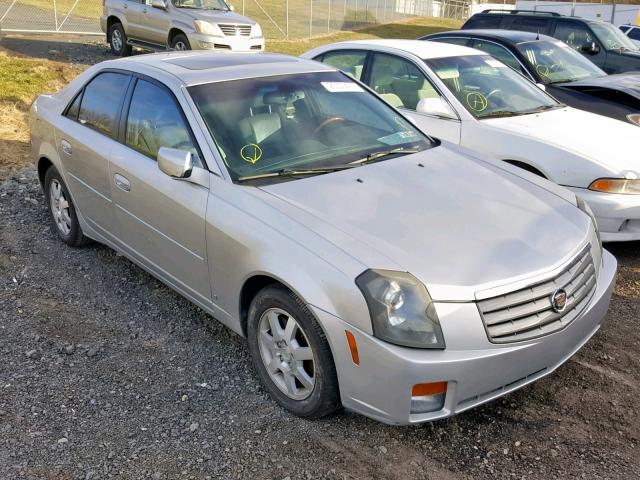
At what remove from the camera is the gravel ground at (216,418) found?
297 cm

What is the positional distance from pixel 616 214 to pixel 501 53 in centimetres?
378

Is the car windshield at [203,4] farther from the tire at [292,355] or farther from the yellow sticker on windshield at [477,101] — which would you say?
the tire at [292,355]

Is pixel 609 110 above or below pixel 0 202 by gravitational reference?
above

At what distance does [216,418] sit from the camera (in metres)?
3.31

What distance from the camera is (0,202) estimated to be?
628 cm

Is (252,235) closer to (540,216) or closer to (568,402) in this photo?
(540,216)

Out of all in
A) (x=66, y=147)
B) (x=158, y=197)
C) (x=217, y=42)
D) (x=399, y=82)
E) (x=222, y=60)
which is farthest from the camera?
(x=217, y=42)

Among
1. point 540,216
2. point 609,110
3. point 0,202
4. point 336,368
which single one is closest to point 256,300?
point 336,368

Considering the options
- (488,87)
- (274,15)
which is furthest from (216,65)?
(274,15)

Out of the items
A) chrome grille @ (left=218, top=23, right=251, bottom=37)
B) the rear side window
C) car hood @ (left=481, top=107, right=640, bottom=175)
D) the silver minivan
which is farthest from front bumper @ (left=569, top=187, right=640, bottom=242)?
chrome grille @ (left=218, top=23, right=251, bottom=37)

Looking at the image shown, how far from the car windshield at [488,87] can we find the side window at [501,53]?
4.68 ft

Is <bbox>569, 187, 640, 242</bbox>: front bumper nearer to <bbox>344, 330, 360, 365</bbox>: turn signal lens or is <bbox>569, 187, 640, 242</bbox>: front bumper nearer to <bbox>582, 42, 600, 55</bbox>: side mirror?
<bbox>344, 330, 360, 365</bbox>: turn signal lens

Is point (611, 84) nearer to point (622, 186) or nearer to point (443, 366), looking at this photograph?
point (622, 186)

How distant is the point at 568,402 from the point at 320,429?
4.25 ft
